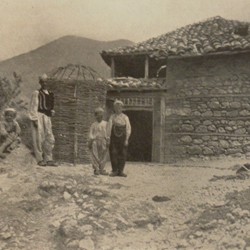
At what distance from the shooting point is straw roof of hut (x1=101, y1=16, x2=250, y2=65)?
11.1 metres

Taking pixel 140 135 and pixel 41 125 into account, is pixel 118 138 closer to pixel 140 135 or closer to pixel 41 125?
pixel 41 125

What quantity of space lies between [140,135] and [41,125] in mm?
6255

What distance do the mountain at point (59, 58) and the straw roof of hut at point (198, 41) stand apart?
20.4 m

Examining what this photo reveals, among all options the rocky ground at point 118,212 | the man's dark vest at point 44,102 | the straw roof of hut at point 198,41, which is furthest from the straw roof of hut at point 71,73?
the rocky ground at point 118,212

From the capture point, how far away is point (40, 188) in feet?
21.9

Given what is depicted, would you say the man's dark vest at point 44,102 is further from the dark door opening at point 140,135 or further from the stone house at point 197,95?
the dark door opening at point 140,135

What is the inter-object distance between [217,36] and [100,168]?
5.82m

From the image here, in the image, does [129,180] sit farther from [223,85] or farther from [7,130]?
[223,85]

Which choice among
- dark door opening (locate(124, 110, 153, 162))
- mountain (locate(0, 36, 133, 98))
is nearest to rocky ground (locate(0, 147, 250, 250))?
dark door opening (locate(124, 110, 153, 162))

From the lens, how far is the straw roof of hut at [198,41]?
36.3ft

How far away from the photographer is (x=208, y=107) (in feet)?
36.5

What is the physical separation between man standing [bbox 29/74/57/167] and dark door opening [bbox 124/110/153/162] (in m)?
5.67

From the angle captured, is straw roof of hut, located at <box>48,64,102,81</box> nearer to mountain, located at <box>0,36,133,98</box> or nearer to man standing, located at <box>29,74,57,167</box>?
man standing, located at <box>29,74,57,167</box>

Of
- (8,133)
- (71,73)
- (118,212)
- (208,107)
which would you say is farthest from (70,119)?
(118,212)
